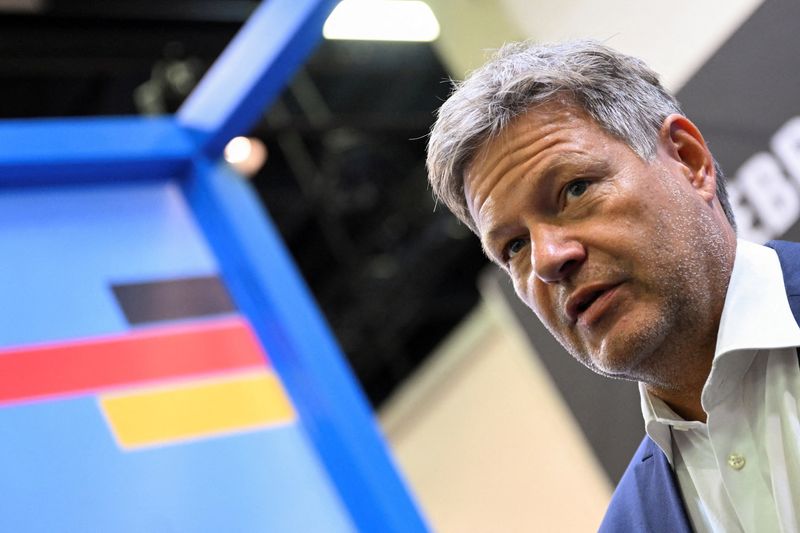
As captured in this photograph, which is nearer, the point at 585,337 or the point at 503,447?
the point at 585,337

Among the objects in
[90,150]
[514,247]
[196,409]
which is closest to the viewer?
[514,247]

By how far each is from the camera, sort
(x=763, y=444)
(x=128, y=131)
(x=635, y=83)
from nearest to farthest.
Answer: (x=763, y=444) < (x=635, y=83) < (x=128, y=131)

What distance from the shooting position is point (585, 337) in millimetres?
1080

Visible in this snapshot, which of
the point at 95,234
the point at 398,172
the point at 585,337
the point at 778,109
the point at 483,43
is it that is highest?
the point at 398,172

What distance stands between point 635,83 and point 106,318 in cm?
75

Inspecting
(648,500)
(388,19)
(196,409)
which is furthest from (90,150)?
(388,19)

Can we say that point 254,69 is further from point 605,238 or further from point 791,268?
point 791,268

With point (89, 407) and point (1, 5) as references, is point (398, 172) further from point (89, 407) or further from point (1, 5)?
point (89, 407)

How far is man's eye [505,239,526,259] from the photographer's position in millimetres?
1144

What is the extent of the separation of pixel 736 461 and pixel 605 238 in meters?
0.25

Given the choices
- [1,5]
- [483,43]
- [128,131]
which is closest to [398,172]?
[1,5]

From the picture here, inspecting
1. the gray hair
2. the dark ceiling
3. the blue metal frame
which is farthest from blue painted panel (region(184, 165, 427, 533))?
the dark ceiling

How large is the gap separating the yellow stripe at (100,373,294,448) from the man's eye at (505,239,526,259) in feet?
1.50

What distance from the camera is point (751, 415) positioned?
1.06 metres
